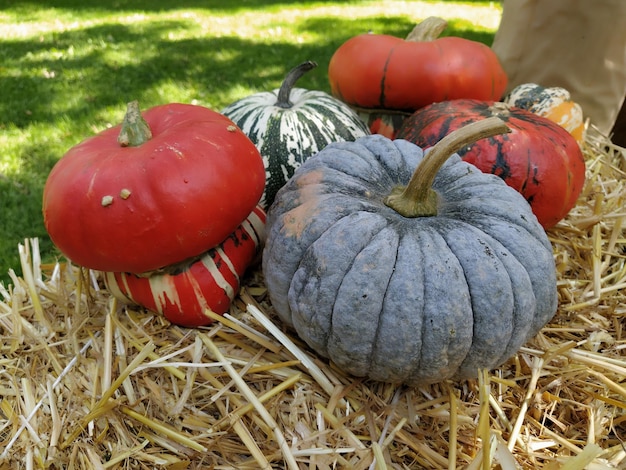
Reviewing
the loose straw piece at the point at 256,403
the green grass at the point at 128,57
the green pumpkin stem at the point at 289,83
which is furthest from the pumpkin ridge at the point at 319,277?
the green grass at the point at 128,57

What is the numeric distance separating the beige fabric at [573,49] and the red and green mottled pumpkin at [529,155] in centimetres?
131

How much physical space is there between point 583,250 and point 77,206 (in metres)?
1.93

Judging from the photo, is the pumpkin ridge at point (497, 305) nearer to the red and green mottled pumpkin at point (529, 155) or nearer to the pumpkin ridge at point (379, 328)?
the pumpkin ridge at point (379, 328)

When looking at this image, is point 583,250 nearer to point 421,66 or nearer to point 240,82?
point 421,66

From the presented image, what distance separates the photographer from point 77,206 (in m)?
1.45

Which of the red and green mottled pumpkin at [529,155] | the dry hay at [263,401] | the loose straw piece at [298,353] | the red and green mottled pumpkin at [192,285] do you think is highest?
the red and green mottled pumpkin at [529,155]

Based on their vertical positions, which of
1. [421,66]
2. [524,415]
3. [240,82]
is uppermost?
[421,66]

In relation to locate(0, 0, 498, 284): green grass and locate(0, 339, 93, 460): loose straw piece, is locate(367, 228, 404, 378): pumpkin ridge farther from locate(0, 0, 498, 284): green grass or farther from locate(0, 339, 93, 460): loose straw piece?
locate(0, 0, 498, 284): green grass

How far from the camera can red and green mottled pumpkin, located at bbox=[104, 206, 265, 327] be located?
165 cm

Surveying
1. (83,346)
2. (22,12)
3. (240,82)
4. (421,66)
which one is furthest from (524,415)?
(22,12)

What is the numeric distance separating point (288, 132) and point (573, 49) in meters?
2.10

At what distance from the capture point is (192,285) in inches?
65.1

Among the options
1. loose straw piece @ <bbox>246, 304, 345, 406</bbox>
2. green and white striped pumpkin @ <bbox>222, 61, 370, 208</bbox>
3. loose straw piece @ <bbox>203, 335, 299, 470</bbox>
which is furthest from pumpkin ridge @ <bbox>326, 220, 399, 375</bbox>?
green and white striped pumpkin @ <bbox>222, 61, 370, 208</bbox>

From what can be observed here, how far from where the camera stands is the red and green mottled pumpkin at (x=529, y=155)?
1925 mm
